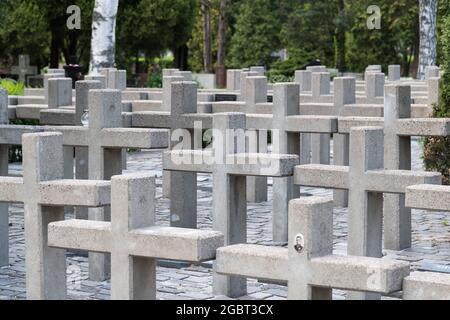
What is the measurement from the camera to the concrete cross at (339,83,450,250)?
1080cm

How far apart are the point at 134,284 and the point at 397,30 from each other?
44.3 meters

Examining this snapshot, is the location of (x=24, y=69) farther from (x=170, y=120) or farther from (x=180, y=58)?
(x=170, y=120)

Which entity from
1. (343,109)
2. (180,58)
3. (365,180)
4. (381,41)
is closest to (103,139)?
(365,180)

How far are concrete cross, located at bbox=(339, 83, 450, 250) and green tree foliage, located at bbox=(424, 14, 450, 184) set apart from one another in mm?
2199

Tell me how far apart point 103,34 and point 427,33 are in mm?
10360

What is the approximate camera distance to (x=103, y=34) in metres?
23.8

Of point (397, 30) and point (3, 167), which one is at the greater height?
point (397, 30)

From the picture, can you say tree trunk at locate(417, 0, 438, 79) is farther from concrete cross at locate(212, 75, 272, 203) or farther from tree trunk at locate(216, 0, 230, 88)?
tree trunk at locate(216, 0, 230, 88)

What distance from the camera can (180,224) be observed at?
11.0m

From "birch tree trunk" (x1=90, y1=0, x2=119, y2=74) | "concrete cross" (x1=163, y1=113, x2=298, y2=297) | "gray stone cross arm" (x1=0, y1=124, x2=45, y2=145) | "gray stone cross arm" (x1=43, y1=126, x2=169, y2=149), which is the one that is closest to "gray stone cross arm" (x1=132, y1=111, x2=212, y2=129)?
"gray stone cross arm" (x1=43, y1=126, x2=169, y2=149)

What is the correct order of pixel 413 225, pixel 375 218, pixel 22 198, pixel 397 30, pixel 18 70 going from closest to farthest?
pixel 22 198 → pixel 375 218 → pixel 413 225 → pixel 18 70 → pixel 397 30

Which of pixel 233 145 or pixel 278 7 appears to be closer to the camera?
pixel 233 145
